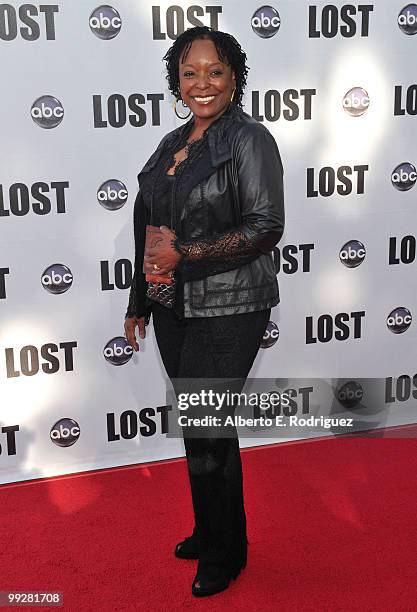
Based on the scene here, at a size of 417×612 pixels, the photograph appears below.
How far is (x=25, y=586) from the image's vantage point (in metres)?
2.30

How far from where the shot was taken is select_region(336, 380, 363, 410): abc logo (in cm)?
346

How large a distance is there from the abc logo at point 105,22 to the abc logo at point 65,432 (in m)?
1.54

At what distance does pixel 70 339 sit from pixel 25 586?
3.39ft

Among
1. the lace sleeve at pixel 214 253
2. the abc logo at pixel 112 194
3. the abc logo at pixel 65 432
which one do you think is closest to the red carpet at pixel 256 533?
the abc logo at pixel 65 432

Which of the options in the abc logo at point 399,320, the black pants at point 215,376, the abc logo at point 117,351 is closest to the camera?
the black pants at point 215,376

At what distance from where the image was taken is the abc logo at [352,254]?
3291 mm

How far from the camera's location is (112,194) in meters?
2.95

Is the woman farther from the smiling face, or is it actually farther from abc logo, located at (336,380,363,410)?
abc logo, located at (336,380,363,410)

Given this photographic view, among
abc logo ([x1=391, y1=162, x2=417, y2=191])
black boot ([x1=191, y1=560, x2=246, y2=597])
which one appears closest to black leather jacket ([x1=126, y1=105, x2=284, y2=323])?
black boot ([x1=191, y1=560, x2=246, y2=597])

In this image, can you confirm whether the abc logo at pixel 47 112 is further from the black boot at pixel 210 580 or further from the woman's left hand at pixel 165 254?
the black boot at pixel 210 580

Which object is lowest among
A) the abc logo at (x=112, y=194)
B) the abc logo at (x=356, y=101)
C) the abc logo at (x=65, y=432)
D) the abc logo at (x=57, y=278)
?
the abc logo at (x=65, y=432)

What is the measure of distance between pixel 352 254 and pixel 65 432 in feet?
4.78

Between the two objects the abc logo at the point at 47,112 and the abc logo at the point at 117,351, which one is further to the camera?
the abc logo at the point at 117,351

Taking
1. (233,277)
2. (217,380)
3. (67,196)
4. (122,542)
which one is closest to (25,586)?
(122,542)
